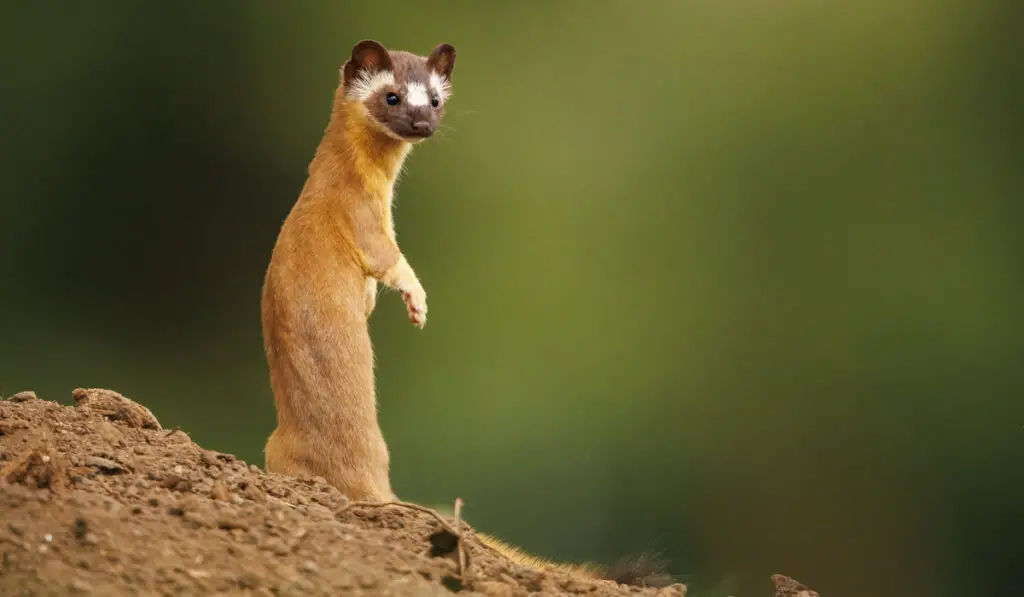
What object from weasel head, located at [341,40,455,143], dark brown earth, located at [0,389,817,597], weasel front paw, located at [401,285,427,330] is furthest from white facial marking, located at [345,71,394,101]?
dark brown earth, located at [0,389,817,597]

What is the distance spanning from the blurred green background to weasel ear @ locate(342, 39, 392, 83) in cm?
127

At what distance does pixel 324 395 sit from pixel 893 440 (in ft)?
10.7

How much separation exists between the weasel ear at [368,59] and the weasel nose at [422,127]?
0.88 ft

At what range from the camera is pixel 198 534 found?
306 centimetres

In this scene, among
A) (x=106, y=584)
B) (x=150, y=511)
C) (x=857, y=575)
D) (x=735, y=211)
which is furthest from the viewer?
(x=735, y=211)

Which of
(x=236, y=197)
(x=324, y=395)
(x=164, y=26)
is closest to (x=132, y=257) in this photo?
(x=236, y=197)

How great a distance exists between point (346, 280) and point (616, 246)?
6.83 ft

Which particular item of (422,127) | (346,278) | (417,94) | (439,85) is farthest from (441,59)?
(346,278)

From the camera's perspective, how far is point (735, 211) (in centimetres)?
615

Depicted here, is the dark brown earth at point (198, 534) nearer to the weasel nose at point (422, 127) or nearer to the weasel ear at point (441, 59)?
the weasel nose at point (422, 127)

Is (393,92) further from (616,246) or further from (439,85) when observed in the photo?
(616,246)

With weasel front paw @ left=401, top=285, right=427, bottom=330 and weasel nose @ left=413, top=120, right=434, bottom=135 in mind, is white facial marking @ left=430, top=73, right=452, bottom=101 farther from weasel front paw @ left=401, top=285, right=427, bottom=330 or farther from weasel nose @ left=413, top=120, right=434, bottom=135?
weasel front paw @ left=401, top=285, right=427, bottom=330

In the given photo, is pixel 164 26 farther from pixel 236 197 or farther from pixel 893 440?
pixel 893 440

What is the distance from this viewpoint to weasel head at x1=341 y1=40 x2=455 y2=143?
454cm
